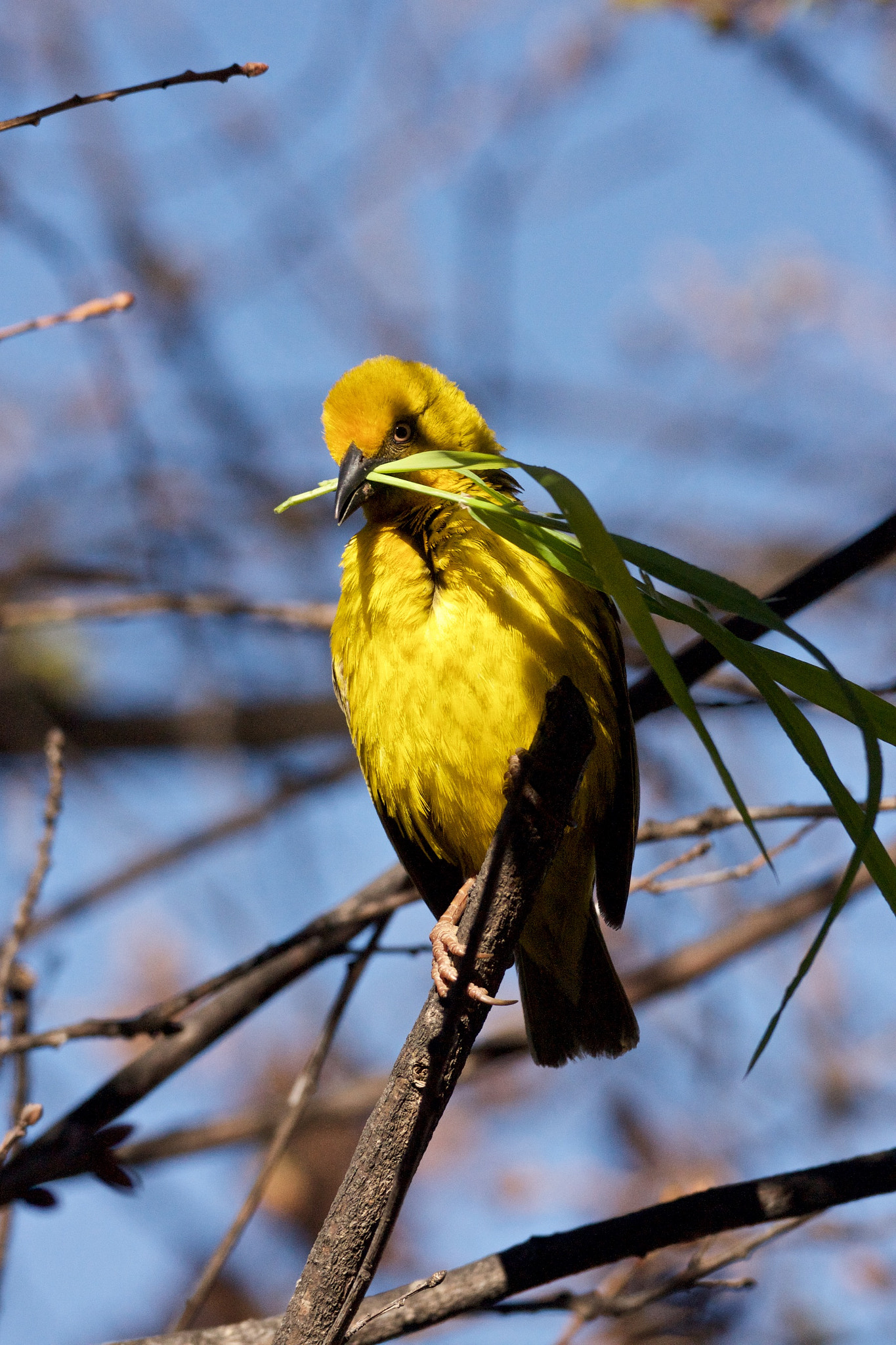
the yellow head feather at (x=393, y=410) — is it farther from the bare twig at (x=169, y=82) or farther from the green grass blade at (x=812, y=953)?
the green grass blade at (x=812, y=953)

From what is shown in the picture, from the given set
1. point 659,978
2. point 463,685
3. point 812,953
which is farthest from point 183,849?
point 812,953

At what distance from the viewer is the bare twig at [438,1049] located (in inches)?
71.0

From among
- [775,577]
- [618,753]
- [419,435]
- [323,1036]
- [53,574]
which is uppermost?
[775,577]

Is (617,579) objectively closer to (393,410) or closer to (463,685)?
(463,685)

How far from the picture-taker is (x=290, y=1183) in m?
5.46

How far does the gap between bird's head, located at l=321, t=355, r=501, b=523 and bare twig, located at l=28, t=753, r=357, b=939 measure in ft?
6.77

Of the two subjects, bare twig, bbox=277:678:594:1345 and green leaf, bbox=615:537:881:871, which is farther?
bare twig, bbox=277:678:594:1345

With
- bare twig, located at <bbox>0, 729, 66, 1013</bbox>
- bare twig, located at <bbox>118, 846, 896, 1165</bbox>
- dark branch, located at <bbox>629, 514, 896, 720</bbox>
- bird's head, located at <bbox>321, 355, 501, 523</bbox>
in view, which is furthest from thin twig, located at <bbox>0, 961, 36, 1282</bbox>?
dark branch, located at <bbox>629, 514, 896, 720</bbox>

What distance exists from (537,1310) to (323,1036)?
2.64ft

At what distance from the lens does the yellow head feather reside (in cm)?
311

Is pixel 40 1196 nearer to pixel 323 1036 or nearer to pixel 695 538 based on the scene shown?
pixel 323 1036

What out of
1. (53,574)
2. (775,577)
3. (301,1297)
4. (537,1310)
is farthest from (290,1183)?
(775,577)

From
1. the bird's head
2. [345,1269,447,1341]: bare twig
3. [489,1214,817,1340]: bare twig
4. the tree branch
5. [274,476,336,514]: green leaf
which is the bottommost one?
[489,1214,817,1340]: bare twig

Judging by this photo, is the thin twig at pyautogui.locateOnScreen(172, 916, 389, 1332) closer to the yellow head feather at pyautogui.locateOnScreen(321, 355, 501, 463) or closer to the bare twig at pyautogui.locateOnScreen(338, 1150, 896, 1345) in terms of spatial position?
the bare twig at pyautogui.locateOnScreen(338, 1150, 896, 1345)
